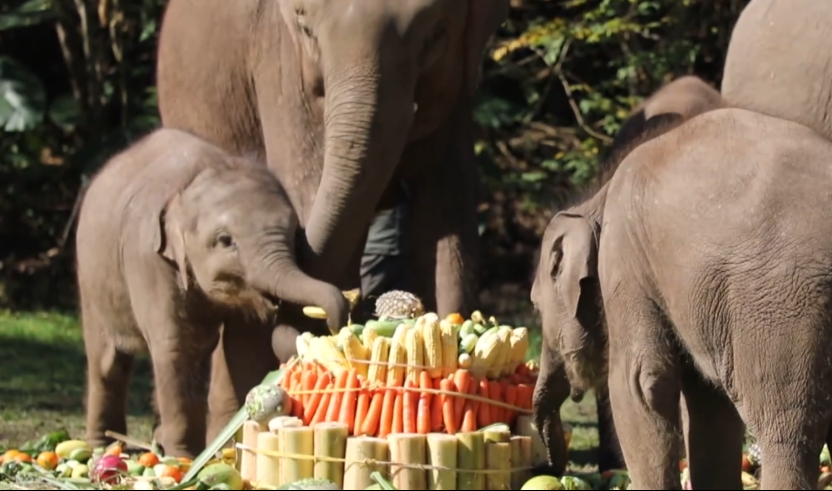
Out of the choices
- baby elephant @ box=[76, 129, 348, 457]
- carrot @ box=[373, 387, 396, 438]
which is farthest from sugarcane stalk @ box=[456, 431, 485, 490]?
baby elephant @ box=[76, 129, 348, 457]

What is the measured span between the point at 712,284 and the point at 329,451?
1387 mm

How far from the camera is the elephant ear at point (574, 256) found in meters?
5.46

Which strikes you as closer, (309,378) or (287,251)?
(309,378)

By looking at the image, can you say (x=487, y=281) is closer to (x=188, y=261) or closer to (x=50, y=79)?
(x=50, y=79)

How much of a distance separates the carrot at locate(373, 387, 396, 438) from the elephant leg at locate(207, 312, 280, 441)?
1.46 metres

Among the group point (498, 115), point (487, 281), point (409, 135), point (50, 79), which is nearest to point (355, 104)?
point (409, 135)

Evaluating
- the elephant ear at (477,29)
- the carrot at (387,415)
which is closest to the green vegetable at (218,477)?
the carrot at (387,415)

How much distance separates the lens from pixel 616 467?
684cm

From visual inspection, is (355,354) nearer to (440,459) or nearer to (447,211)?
(440,459)

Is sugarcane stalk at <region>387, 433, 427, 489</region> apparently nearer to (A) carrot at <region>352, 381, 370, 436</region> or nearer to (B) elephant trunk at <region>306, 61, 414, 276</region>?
(A) carrot at <region>352, 381, 370, 436</region>

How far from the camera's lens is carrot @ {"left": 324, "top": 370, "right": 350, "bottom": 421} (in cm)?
553

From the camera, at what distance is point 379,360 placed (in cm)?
557

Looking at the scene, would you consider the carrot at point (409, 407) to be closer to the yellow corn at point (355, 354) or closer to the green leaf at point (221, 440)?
the yellow corn at point (355, 354)

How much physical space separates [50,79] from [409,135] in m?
8.25
